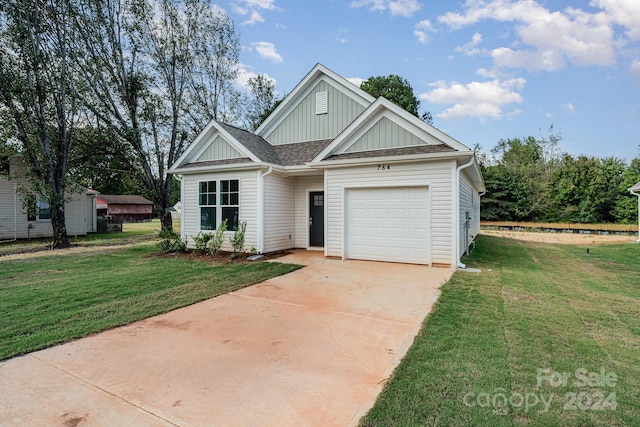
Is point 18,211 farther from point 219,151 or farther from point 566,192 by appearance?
point 566,192

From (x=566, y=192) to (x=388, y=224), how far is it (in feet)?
86.9

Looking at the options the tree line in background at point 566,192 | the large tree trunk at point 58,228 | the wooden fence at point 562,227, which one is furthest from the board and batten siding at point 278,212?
the tree line in background at point 566,192

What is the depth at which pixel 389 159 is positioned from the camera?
830 cm

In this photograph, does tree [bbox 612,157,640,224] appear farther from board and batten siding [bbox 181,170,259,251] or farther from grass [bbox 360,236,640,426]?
board and batten siding [bbox 181,170,259,251]

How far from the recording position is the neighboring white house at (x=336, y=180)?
809 cm

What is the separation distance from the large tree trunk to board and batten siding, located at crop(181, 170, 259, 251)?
20.7ft

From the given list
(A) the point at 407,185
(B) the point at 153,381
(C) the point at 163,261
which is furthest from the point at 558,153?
(B) the point at 153,381

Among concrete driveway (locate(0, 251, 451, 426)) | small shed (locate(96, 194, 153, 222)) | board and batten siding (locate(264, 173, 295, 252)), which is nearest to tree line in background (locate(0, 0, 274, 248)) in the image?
board and batten siding (locate(264, 173, 295, 252))

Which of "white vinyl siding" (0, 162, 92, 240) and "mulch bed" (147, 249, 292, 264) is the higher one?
"white vinyl siding" (0, 162, 92, 240)

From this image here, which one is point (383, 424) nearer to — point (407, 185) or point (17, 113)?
point (407, 185)

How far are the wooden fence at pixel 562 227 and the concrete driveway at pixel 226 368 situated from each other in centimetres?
2629

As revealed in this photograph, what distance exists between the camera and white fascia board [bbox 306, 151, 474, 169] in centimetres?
759

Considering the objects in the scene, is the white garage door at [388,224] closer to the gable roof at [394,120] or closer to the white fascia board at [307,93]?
the gable roof at [394,120]

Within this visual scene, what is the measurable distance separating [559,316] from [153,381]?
531 centimetres
